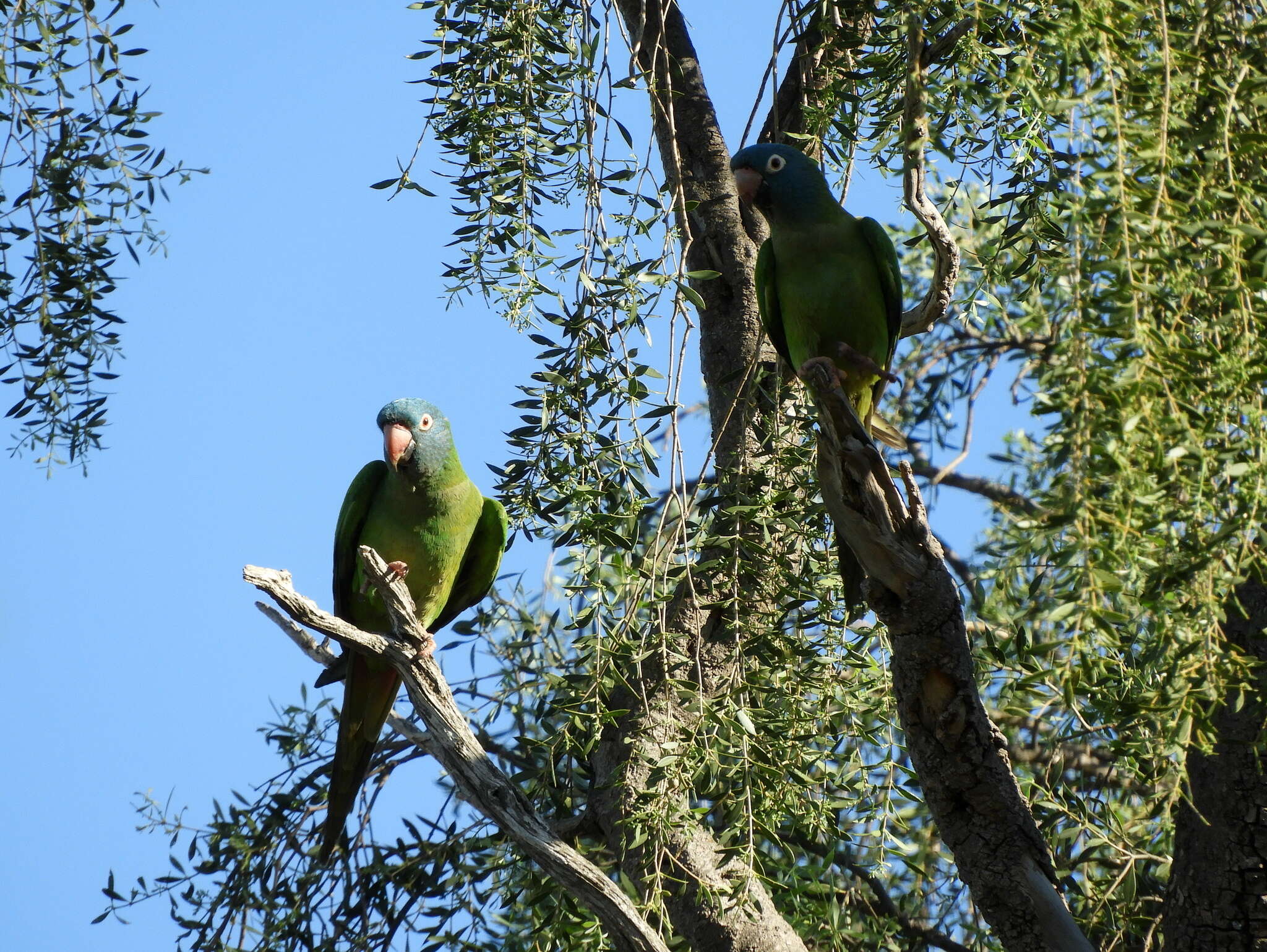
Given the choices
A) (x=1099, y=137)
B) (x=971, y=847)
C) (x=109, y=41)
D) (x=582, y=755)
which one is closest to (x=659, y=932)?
(x=582, y=755)

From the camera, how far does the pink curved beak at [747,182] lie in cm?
370

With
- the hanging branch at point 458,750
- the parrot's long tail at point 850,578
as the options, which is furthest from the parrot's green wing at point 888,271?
the hanging branch at point 458,750

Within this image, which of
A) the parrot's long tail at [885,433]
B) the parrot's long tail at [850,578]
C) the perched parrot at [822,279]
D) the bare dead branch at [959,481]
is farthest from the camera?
the bare dead branch at [959,481]

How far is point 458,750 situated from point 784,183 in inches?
81.0

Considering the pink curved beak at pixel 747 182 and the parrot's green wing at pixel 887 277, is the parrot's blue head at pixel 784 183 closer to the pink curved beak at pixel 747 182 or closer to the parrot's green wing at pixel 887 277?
the pink curved beak at pixel 747 182

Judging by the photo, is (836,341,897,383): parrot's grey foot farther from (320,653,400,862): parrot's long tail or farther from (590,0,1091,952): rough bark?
(320,653,400,862): parrot's long tail

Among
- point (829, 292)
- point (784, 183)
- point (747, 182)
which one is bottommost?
point (829, 292)

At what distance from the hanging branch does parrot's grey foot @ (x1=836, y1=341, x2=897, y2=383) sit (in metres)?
1.47

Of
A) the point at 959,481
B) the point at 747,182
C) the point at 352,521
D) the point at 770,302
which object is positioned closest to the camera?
the point at 770,302

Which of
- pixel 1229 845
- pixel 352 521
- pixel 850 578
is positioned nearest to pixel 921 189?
pixel 850 578

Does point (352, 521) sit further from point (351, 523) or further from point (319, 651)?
point (319, 651)

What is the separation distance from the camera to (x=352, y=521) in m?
4.12

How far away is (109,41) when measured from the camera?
3.25 m

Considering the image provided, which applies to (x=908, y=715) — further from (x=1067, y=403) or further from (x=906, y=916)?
(x=906, y=916)
